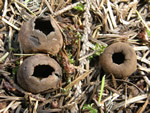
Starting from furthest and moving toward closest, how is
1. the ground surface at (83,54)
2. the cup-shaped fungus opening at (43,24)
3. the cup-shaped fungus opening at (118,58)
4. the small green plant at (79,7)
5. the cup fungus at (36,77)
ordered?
1. the small green plant at (79,7)
2. the cup-shaped fungus opening at (118,58)
3. the cup-shaped fungus opening at (43,24)
4. the ground surface at (83,54)
5. the cup fungus at (36,77)

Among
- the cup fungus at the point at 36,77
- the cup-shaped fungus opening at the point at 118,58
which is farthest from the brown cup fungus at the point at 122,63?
the cup fungus at the point at 36,77

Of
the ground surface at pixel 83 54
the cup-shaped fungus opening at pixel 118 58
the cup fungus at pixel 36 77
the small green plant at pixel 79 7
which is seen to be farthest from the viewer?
the small green plant at pixel 79 7

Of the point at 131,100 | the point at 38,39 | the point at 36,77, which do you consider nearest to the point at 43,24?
the point at 38,39

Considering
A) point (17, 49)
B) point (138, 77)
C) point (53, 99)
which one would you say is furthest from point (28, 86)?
point (138, 77)

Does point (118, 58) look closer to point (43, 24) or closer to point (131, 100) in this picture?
point (131, 100)

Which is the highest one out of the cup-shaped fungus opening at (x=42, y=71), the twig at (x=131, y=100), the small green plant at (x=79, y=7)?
the small green plant at (x=79, y=7)

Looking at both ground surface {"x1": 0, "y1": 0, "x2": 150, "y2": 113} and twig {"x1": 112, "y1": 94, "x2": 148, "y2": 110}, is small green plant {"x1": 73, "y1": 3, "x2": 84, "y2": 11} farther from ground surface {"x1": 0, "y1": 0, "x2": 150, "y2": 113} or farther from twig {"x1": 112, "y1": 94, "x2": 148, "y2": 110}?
twig {"x1": 112, "y1": 94, "x2": 148, "y2": 110}

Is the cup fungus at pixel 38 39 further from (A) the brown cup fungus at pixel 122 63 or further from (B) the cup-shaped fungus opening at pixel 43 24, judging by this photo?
(A) the brown cup fungus at pixel 122 63
